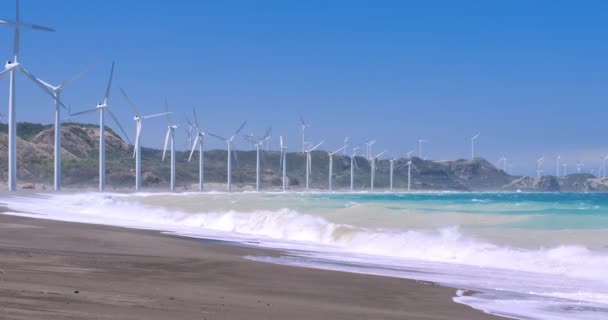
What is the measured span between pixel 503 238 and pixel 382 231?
3891 millimetres

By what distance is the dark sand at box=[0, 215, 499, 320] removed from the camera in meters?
8.38

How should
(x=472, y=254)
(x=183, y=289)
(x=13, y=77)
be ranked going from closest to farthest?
1. (x=183, y=289)
2. (x=472, y=254)
3. (x=13, y=77)

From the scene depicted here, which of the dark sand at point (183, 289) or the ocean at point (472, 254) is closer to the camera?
the dark sand at point (183, 289)

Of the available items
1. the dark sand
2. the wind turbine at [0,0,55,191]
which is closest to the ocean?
the dark sand

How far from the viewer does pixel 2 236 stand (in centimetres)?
1831

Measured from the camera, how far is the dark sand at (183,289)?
8.38 meters

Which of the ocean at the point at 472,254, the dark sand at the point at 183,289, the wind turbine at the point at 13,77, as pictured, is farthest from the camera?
the wind turbine at the point at 13,77

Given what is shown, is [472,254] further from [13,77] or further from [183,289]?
[13,77]

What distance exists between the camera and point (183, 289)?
10492 millimetres

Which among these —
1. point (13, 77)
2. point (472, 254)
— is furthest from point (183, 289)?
point (13, 77)

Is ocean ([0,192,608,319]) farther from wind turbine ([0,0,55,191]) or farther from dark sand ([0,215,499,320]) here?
wind turbine ([0,0,55,191])

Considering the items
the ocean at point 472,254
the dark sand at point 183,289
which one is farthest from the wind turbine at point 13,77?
the dark sand at point 183,289

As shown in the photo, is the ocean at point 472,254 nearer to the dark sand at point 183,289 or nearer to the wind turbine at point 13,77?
the dark sand at point 183,289

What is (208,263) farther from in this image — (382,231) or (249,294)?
(382,231)
